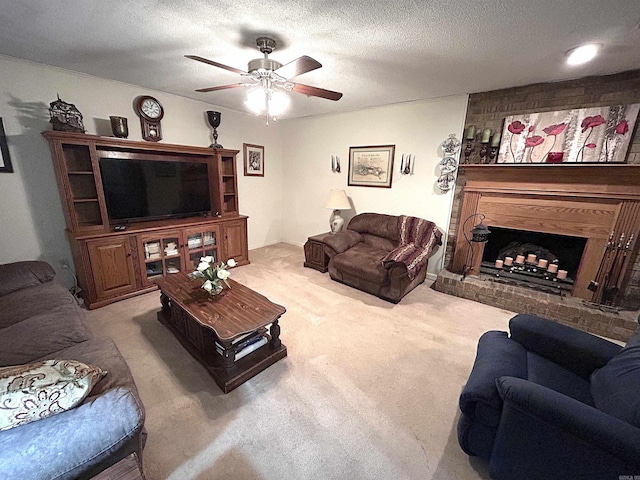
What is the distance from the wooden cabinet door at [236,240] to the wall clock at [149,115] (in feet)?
4.61

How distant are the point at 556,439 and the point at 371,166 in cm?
350

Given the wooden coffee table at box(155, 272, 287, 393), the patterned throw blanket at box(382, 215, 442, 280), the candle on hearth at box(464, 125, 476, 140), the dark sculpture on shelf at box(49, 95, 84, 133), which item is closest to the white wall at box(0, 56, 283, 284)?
the dark sculpture on shelf at box(49, 95, 84, 133)

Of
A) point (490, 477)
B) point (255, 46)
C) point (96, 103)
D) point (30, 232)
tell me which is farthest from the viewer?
point (96, 103)

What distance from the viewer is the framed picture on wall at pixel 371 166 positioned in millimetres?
3773

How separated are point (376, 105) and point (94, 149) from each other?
11.2ft

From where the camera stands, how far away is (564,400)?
1.03 metres

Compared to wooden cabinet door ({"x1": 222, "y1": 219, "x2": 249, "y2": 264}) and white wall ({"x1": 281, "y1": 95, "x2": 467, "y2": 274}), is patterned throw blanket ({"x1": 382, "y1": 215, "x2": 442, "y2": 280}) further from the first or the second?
wooden cabinet door ({"x1": 222, "y1": 219, "x2": 249, "y2": 264})

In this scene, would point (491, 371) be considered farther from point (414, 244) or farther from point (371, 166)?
point (371, 166)

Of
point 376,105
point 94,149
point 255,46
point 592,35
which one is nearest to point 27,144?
point 94,149

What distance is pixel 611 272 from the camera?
2535 mm

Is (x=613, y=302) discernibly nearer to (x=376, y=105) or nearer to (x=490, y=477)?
(x=490, y=477)

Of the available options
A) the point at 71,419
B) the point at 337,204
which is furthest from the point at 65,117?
the point at 337,204

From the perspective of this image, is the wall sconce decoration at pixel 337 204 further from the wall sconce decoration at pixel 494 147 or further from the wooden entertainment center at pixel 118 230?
the wall sconce decoration at pixel 494 147

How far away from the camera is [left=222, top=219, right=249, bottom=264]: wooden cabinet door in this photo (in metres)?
3.79
